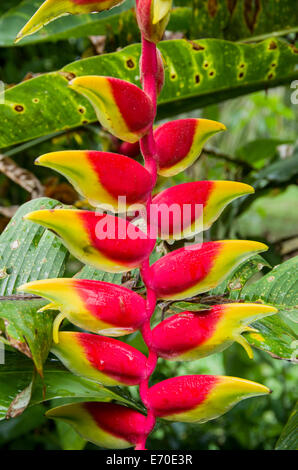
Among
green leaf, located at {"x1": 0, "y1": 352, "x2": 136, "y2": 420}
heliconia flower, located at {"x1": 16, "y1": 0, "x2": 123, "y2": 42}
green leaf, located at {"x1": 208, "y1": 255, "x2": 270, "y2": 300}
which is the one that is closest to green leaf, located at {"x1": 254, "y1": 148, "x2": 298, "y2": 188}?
green leaf, located at {"x1": 208, "y1": 255, "x2": 270, "y2": 300}

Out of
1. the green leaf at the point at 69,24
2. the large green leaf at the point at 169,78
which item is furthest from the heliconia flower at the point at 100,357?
the green leaf at the point at 69,24

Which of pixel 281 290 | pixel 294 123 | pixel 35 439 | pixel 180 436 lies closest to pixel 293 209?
pixel 294 123

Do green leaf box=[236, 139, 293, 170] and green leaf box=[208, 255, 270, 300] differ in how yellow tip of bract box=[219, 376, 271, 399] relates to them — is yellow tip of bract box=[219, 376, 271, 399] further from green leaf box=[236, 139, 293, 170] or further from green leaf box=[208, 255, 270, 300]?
green leaf box=[236, 139, 293, 170]

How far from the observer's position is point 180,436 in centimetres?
137

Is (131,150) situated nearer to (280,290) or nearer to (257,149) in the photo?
(280,290)

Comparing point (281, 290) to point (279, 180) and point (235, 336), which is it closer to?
point (235, 336)

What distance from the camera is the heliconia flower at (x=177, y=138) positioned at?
373 mm

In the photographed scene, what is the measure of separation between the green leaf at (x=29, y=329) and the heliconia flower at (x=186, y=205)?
11cm

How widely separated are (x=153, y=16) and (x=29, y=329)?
22 cm

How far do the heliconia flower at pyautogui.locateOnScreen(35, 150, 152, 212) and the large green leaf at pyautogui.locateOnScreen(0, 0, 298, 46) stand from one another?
614mm

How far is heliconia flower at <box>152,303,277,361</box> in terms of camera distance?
365mm

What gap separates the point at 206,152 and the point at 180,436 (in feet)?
2.21

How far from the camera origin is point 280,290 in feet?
1.71

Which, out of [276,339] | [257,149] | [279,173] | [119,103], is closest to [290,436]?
[276,339]
